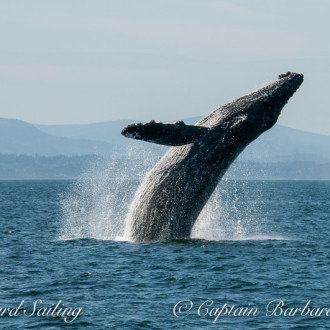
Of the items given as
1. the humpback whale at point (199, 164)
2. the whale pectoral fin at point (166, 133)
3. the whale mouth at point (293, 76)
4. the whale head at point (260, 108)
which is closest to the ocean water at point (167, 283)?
the humpback whale at point (199, 164)

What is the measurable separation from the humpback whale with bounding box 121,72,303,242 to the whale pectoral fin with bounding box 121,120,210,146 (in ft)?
0.86

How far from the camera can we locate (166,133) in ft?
58.4

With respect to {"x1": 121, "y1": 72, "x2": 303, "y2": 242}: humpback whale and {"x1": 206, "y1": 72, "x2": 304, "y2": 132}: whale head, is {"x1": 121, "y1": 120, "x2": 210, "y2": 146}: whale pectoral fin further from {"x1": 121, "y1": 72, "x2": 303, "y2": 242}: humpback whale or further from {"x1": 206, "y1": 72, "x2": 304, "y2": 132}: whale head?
{"x1": 206, "y1": 72, "x2": 304, "y2": 132}: whale head

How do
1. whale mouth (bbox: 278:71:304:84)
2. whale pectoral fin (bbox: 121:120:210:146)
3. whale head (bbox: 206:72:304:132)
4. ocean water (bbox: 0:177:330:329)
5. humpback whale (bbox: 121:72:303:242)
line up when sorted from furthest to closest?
whale mouth (bbox: 278:71:304:84) < whale head (bbox: 206:72:304:132) < humpback whale (bbox: 121:72:303:242) < whale pectoral fin (bbox: 121:120:210:146) < ocean water (bbox: 0:177:330:329)

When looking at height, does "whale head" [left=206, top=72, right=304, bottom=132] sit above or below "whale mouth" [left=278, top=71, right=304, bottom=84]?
below

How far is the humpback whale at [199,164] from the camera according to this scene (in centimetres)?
1931

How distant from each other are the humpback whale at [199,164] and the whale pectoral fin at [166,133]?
10.4 inches

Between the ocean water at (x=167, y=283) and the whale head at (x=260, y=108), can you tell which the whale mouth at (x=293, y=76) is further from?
the ocean water at (x=167, y=283)

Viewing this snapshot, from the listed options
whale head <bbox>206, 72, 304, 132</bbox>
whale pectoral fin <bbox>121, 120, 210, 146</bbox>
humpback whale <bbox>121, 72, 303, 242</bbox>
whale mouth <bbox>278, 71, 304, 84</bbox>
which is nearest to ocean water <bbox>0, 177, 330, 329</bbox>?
humpback whale <bbox>121, 72, 303, 242</bbox>

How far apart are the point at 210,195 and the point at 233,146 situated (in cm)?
144

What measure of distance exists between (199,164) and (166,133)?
188 centimetres

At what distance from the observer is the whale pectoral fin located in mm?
16953

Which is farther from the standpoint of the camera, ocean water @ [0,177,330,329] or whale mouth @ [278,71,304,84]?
whale mouth @ [278,71,304,84]

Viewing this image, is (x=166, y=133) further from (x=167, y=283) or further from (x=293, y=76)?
(x=293, y=76)
